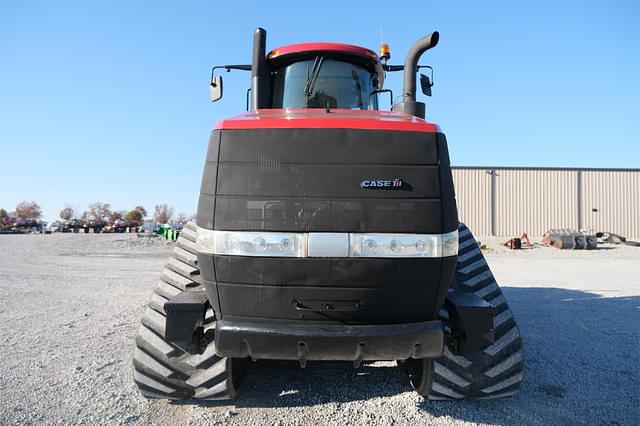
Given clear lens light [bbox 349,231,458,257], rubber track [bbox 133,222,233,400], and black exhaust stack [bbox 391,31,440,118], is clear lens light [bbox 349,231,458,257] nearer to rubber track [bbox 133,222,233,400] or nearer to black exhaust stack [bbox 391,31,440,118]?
rubber track [bbox 133,222,233,400]

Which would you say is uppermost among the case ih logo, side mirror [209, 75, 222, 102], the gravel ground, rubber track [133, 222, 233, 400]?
side mirror [209, 75, 222, 102]

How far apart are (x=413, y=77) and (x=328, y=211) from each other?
6.92ft

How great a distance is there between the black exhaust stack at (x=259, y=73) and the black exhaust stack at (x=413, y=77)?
1147 mm

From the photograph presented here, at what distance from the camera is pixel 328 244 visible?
2.20m

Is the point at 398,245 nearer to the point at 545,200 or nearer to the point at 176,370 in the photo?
the point at 176,370

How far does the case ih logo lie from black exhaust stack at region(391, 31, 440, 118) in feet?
4.54

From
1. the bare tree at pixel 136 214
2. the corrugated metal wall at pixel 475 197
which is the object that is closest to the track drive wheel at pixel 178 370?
the corrugated metal wall at pixel 475 197

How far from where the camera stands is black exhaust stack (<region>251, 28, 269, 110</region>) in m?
3.58

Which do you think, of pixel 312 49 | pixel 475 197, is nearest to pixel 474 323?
pixel 312 49

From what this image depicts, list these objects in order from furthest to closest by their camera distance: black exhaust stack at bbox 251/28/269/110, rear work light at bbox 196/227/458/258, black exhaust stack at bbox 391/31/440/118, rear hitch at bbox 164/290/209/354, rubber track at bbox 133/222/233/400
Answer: black exhaust stack at bbox 251/28/269/110 → black exhaust stack at bbox 391/31/440/118 → rubber track at bbox 133/222/233/400 → rear hitch at bbox 164/290/209/354 → rear work light at bbox 196/227/458/258

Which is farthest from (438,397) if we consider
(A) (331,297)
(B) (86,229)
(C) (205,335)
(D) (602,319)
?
(B) (86,229)

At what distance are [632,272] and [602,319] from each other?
7743 millimetres

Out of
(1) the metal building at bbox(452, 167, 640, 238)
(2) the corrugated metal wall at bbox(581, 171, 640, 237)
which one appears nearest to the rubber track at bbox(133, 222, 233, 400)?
(1) the metal building at bbox(452, 167, 640, 238)

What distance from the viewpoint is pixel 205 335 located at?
103 inches
